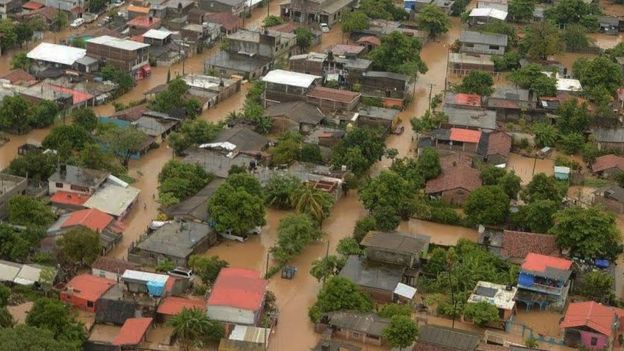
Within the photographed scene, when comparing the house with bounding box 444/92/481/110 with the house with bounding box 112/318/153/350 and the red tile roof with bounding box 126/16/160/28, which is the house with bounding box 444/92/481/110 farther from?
the house with bounding box 112/318/153/350

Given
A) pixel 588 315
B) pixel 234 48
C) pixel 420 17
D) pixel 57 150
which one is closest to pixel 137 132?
pixel 57 150

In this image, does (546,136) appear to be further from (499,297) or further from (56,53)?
(56,53)

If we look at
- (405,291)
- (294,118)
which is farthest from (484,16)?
(405,291)

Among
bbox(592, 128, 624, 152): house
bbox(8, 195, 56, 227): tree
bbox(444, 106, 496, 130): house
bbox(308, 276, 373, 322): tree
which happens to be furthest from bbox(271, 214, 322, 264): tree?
bbox(592, 128, 624, 152): house

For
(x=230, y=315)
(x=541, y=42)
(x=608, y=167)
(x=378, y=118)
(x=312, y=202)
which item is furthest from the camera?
(x=541, y=42)

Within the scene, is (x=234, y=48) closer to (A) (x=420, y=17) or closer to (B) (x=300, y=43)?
(B) (x=300, y=43)

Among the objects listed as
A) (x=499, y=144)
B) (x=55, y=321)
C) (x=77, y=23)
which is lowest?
(x=77, y=23)

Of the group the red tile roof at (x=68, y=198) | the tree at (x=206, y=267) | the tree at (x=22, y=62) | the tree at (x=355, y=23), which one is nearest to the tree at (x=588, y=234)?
the tree at (x=206, y=267)
